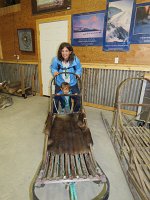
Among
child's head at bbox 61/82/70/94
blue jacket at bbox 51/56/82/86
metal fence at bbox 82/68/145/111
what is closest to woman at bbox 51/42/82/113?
blue jacket at bbox 51/56/82/86

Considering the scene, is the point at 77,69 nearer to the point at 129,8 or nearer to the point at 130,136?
the point at 130,136

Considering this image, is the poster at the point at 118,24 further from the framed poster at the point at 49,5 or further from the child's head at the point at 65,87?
the child's head at the point at 65,87

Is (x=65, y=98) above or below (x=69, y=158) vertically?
above

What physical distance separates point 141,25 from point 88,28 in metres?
1.14

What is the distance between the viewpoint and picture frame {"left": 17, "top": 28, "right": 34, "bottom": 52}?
14.3 feet

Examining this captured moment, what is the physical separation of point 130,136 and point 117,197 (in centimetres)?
87

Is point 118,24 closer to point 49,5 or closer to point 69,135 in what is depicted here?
point 49,5

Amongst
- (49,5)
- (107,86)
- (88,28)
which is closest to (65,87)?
(107,86)

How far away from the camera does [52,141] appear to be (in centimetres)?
183

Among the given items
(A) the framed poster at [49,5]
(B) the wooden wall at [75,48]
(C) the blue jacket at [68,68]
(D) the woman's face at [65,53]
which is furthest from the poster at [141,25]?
(A) the framed poster at [49,5]

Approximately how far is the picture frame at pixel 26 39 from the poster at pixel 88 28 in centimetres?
150

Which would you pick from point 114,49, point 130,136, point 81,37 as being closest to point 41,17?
point 81,37

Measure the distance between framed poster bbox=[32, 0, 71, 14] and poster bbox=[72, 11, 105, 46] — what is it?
384 mm

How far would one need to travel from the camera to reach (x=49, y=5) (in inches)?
150
